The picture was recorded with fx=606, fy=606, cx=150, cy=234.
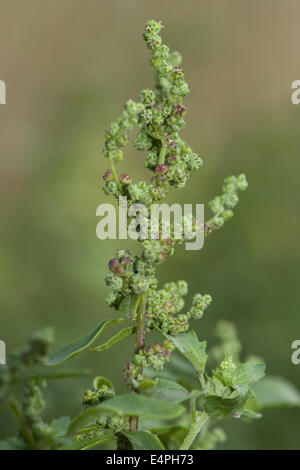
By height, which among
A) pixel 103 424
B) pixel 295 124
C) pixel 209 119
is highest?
pixel 209 119

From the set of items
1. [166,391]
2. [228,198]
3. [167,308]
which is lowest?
[166,391]

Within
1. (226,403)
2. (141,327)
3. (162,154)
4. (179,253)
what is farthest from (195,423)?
(179,253)

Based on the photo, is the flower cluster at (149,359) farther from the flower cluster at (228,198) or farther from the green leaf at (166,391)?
the flower cluster at (228,198)

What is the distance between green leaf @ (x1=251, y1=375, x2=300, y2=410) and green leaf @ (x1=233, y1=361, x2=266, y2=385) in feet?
0.86

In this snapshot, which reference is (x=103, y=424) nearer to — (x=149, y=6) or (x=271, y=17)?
(x=149, y=6)

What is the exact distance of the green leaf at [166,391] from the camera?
2.64ft

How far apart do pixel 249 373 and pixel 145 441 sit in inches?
8.7

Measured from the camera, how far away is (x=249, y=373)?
3.05 feet

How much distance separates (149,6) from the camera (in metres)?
5.84

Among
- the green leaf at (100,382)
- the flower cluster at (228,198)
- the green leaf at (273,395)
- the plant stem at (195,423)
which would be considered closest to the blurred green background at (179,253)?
the green leaf at (273,395)

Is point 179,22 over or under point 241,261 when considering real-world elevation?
over

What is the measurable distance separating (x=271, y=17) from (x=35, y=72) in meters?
2.53

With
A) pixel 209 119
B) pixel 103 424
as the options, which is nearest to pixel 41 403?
pixel 103 424

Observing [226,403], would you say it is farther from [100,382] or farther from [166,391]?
[100,382]
